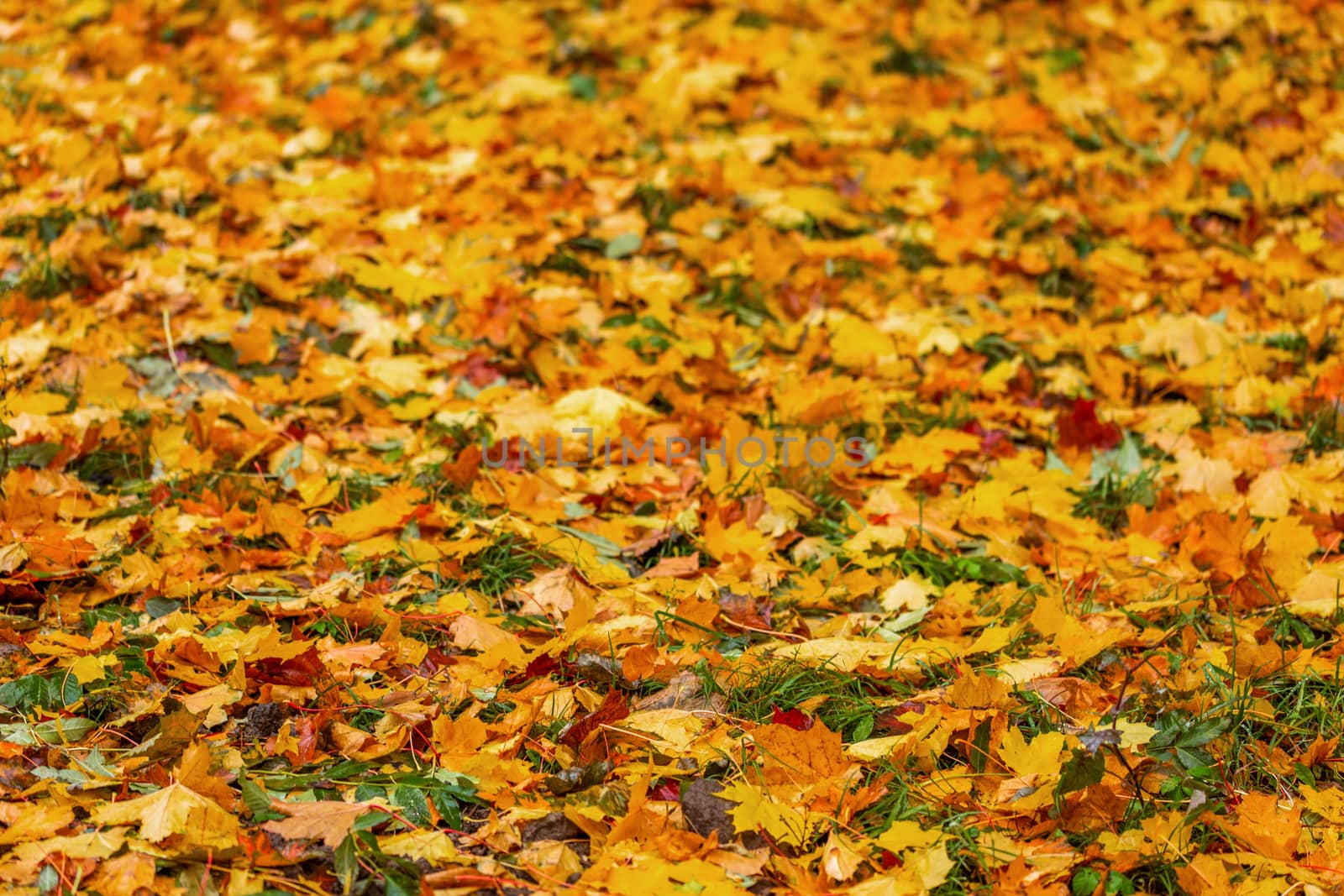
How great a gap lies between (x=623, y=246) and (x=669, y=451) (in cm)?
107

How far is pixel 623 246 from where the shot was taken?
3.93 metres

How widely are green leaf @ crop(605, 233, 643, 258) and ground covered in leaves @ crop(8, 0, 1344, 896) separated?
0.21 feet

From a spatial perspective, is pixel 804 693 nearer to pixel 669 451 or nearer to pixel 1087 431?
pixel 669 451

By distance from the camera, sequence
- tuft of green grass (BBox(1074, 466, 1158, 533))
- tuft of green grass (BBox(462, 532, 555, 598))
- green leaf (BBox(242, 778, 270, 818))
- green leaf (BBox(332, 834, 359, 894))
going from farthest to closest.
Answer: tuft of green grass (BBox(1074, 466, 1158, 533)), tuft of green grass (BBox(462, 532, 555, 598)), green leaf (BBox(242, 778, 270, 818)), green leaf (BBox(332, 834, 359, 894))

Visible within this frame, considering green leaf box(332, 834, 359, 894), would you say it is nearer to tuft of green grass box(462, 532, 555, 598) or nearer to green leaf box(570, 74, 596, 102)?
tuft of green grass box(462, 532, 555, 598)

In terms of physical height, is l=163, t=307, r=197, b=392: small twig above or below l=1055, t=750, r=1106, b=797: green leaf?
above

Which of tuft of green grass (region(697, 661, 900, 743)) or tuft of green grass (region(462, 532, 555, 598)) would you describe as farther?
tuft of green grass (region(462, 532, 555, 598))

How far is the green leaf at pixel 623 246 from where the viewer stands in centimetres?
392

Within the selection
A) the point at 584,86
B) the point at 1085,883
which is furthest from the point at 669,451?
the point at 584,86

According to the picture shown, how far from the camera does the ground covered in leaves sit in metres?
1.91

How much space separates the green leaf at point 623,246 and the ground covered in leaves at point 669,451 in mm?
65

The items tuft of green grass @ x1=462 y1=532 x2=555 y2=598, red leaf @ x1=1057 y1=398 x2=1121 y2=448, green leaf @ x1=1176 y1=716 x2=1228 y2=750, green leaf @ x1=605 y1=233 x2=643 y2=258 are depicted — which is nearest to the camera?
green leaf @ x1=1176 y1=716 x2=1228 y2=750

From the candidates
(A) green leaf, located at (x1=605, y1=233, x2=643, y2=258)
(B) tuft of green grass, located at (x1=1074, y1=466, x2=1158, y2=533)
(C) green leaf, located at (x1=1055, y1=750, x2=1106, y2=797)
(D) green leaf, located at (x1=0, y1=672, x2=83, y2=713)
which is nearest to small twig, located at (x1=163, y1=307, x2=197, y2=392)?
(D) green leaf, located at (x1=0, y1=672, x2=83, y2=713)

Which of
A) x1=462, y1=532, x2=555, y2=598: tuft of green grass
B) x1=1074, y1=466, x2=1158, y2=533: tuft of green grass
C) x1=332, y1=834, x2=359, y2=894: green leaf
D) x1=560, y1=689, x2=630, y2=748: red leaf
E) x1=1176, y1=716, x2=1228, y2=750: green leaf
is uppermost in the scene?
x1=332, y1=834, x2=359, y2=894: green leaf
